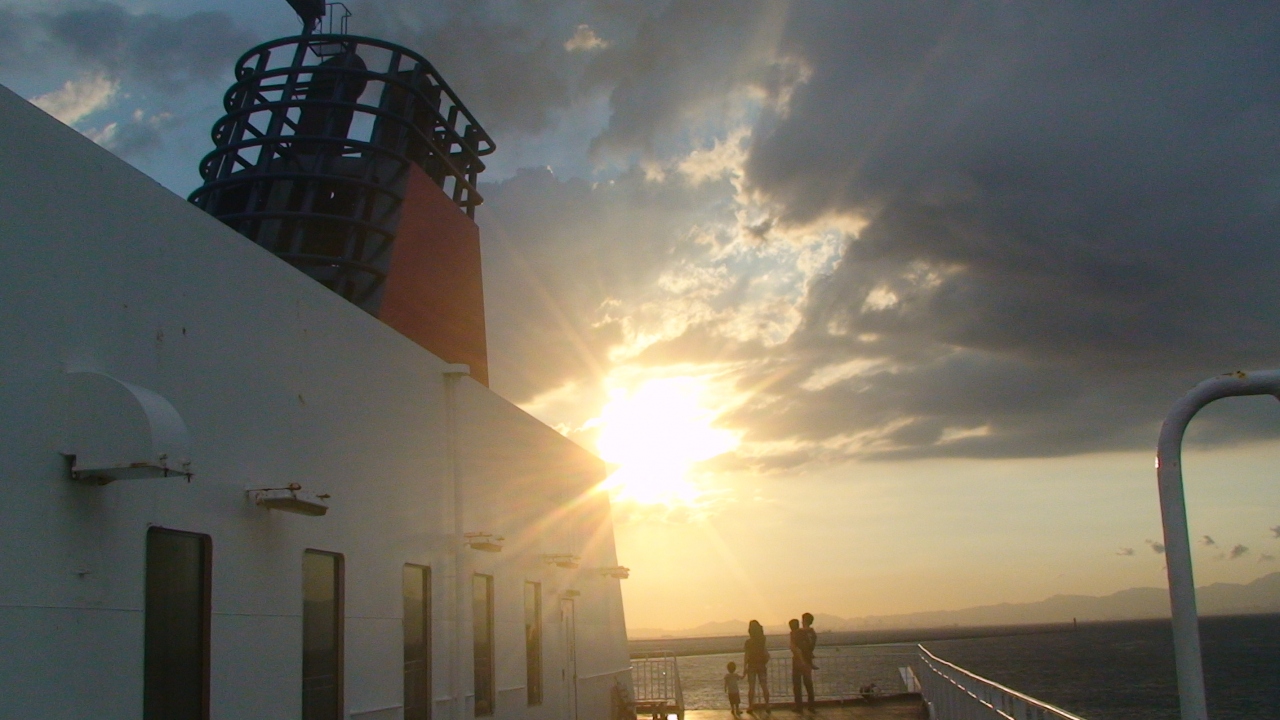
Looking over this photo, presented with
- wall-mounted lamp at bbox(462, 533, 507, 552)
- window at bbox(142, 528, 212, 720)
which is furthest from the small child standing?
window at bbox(142, 528, 212, 720)

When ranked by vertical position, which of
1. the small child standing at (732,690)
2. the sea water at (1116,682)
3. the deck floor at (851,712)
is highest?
the small child standing at (732,690)

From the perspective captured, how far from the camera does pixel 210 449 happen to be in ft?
19.7

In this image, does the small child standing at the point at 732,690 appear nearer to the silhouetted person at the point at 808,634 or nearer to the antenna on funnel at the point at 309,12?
the silhouetted person at the point at 808,634

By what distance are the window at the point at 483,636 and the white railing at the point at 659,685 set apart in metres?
5.86

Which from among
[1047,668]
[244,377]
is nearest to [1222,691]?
[1047,668]

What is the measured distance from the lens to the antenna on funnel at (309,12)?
49.3 ft

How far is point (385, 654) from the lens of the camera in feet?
27.0

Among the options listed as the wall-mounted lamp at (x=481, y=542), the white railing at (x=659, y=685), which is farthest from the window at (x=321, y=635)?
the white railing at (x=659, y=685)

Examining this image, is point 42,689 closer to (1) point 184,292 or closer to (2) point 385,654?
(1) point 184,292

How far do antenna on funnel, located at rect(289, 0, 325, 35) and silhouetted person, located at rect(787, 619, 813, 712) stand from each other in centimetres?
1121

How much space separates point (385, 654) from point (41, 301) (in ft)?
14.0

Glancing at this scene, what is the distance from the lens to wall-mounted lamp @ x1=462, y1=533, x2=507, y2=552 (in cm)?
1013

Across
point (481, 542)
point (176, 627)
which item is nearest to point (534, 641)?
point (481, 542)

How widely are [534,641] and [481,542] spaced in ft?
9.19
